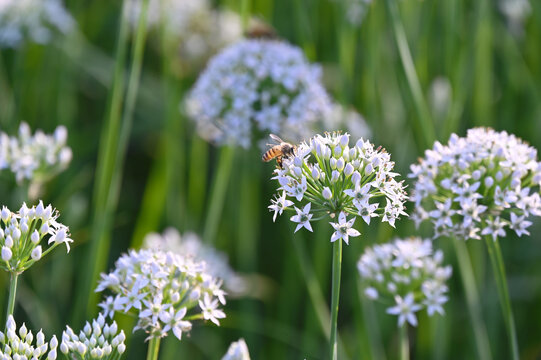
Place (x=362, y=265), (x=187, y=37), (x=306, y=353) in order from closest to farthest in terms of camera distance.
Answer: (x=362, y=265) → (x=306, y=353) → (x=187, y=37)

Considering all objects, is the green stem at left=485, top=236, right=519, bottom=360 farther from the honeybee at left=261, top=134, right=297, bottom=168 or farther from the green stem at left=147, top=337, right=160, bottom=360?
the green stem at left=147, top=337, right=160, bottom=360

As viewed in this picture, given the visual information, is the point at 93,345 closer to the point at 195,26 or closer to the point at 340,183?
the point at 340,183

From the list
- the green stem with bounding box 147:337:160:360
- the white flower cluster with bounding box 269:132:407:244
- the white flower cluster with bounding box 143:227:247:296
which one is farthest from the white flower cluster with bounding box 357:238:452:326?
the white flower cluster with bounding box 143:227:247:296

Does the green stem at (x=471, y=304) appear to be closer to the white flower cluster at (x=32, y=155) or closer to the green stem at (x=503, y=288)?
the green stem at (x=503, y=288)

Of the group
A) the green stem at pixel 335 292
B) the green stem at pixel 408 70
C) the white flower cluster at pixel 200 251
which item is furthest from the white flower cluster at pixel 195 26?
the green stem at pixel 335 292

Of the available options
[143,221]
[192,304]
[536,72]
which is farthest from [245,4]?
[536,72]

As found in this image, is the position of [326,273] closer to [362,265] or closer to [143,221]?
[143,221]
